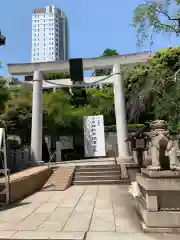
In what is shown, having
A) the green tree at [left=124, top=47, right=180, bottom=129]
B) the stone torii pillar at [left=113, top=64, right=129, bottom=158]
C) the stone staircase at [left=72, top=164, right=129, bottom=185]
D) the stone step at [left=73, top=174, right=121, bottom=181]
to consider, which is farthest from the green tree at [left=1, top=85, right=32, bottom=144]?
the stone step at [left=73, top=174, right=121, bottom=181]

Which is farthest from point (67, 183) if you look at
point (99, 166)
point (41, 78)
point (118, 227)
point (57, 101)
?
point (57, 101)

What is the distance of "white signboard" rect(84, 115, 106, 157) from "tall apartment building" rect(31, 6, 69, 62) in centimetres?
4438

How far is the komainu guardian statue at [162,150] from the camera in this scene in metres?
5.48

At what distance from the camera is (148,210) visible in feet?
16.9

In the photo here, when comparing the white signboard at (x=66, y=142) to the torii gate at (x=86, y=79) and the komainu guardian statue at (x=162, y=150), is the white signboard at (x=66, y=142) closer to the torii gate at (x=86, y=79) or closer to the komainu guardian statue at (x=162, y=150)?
the torii gate at (x=86, y=79)

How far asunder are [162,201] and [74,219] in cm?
216

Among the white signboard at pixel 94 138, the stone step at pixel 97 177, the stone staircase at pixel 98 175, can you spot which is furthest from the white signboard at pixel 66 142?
the stone step at pixel 97 177

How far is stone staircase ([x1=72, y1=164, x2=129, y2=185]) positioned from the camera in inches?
494

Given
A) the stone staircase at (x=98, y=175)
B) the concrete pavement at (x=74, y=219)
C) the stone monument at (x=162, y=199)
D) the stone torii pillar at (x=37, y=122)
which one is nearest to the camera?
the concrete pavement at (x=74, y=219)

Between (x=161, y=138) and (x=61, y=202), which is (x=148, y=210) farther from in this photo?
(x=61, y=202)

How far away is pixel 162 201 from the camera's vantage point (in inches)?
203

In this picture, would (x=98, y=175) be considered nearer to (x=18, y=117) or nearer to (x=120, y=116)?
(x=120, y=116)

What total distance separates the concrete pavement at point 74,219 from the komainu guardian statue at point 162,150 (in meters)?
1.38

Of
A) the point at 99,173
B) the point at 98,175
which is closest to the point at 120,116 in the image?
the point at 99,173
